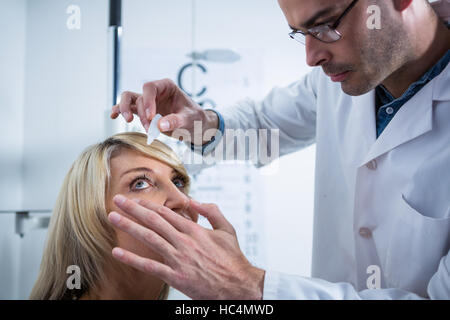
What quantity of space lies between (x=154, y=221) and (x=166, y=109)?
1.48ft

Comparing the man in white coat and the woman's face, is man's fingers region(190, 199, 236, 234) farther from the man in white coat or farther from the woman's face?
the woman's face

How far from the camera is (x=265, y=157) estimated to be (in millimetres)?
1135

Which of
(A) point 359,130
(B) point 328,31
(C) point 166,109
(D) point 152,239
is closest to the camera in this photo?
(D) point 152,239

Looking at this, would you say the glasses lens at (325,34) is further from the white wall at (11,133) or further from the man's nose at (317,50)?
the white wall at (11,133)

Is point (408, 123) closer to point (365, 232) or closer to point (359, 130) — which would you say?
point (359, 130)

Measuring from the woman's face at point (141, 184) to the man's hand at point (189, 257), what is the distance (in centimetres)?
24

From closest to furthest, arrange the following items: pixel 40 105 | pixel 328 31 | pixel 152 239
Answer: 1. pixel 152 239
2. pixel 328 31
3. pixel 40 105

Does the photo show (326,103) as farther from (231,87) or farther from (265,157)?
(231,87)

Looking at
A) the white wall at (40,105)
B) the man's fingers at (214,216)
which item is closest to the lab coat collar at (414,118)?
the man's fingers at (214,216)

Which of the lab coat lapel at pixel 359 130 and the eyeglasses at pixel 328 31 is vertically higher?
the eyeglasses at pixel 328 31

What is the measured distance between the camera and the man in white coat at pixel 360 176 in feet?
2.07

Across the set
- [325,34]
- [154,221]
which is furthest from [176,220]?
[325,34]

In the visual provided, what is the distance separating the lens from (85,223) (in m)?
0.90

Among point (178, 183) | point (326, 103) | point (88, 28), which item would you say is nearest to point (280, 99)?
point (326, 103)
